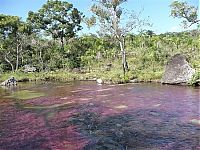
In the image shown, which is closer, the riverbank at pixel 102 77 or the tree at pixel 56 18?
the riverbank at pixel 102 77

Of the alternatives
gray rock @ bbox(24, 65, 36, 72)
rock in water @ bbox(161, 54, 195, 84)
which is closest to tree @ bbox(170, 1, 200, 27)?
rock in water @ bbox(161, 54, 195, 84)

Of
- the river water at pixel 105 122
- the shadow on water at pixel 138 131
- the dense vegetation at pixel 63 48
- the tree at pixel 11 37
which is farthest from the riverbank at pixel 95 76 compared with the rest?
the shadow on water at pixel 138 131

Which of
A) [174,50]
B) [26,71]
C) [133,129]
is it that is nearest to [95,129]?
[133,129]

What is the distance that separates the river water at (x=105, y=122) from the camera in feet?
29.9

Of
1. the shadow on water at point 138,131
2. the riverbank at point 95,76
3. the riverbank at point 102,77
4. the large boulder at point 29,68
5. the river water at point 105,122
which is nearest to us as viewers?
the shadow on water at point 138,131

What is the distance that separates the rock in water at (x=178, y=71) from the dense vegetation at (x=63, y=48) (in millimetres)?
7599

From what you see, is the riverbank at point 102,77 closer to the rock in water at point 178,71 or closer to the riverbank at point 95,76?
the riverbank at point 95,76

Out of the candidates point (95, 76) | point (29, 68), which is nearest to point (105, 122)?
point (95, 76)

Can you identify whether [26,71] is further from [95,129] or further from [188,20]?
[95,129]

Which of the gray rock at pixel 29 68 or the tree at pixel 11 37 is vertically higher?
the tree at pixel 11 37

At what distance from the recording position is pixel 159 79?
956 inches

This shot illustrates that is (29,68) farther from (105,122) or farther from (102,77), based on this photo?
(105,122)

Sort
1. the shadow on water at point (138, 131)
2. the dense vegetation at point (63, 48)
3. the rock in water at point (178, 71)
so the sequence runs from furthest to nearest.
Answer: the dense vegetation at point (63, 48), the rock in water at point (178, 71), the shadow on water at point (138, 131)

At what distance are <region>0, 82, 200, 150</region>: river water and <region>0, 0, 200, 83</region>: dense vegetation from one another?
1328cm
